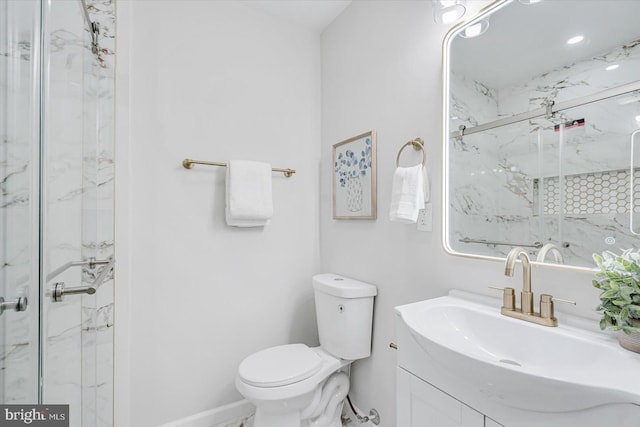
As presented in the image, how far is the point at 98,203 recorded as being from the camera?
131cm

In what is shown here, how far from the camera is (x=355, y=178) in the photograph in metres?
1.69

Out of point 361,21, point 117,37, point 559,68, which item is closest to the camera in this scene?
point 559,68

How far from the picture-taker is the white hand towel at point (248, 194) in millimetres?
1609

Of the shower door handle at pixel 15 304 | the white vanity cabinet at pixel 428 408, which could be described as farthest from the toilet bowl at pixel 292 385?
the shower door handle at pixel 15 304

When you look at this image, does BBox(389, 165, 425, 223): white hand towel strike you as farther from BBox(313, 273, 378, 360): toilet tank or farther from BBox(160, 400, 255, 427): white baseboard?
BBox(160, 400, 255, 427): white baseboard

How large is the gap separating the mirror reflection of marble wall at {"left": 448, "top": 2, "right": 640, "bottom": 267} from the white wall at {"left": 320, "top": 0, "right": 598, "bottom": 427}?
0.27 feet

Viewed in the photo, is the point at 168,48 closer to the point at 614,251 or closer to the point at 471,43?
the point at 471,43

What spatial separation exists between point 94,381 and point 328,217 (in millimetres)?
1370

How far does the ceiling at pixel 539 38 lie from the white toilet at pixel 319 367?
42.0 inches

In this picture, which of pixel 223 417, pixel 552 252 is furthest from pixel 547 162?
pixel 223 417

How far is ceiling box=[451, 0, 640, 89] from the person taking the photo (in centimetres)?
80

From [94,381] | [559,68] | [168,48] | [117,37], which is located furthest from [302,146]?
[94,381]

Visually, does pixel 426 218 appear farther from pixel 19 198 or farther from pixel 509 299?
pixel 19 198

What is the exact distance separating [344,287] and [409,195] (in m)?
A: 0.58
